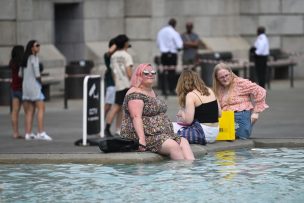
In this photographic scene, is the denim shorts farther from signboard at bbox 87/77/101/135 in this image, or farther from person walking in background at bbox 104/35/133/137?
person walking in background at bbox 104/35/133/137

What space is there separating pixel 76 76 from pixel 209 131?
10.9 m

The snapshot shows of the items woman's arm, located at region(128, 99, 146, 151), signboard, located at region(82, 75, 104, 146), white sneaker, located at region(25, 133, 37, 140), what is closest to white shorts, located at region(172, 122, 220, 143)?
woman's arm, located at region(128, 99, 146, 151)

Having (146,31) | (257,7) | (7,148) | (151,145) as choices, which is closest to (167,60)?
(146,31)

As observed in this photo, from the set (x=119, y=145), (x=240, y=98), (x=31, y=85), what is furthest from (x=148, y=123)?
(x=31, y=85)

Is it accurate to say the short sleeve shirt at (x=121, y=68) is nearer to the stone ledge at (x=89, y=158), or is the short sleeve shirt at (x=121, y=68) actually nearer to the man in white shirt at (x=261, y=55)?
the stone ledge at (x=89, y=158)

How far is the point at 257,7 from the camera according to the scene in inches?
1340

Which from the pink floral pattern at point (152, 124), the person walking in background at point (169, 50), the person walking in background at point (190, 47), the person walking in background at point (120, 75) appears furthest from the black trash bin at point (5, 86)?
the pink floral pattern at point (152, 124)

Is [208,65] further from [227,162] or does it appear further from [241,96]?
[227,162]

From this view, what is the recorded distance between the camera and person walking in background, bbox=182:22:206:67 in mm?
29172

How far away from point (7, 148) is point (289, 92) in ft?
43.5

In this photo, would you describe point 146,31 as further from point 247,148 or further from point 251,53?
point 247,148

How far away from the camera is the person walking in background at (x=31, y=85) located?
17.8m

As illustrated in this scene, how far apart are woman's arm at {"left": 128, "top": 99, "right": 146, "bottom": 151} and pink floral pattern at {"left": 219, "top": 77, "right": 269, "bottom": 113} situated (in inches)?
87.7

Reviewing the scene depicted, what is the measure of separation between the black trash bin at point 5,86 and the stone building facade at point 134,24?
49.6 inches
